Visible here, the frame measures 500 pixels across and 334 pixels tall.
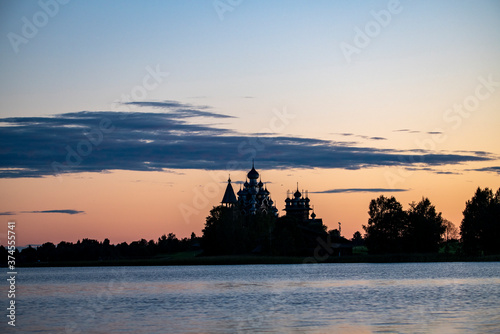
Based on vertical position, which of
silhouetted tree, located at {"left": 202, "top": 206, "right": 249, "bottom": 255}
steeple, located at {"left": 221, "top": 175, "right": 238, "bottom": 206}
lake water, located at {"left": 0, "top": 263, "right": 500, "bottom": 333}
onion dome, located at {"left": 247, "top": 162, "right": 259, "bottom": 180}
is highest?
onion dome, located at {"left": 247, "top": 162, "right": 259, "bottom": 180}

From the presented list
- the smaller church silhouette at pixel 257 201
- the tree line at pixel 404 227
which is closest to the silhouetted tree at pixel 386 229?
the tree line at pixel 404 227

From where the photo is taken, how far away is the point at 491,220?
96.5m

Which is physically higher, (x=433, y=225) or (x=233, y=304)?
(x=433, y=225)

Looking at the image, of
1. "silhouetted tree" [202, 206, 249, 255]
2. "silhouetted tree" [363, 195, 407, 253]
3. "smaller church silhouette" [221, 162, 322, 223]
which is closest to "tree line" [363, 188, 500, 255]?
"silhouetted tree" [363, 195, 407, 253]

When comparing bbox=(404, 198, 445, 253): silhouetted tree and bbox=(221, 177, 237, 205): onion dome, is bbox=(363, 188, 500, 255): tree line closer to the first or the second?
bbox=(404, 198, 445, 253): silhouetted tree

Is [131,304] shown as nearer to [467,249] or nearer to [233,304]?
[233,304]

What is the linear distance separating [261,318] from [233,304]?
282 inches

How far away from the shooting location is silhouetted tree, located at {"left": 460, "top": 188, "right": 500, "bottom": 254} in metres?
96.7

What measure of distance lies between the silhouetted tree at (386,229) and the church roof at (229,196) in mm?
55826

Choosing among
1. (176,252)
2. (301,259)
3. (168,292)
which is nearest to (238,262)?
(301,259)

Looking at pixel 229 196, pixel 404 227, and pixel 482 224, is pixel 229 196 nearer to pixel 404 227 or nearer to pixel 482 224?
pixel 404 227

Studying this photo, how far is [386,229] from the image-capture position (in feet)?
382

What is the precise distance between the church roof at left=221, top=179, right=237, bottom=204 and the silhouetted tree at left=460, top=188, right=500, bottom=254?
238 ft

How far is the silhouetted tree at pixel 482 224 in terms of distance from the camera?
3807 inches
